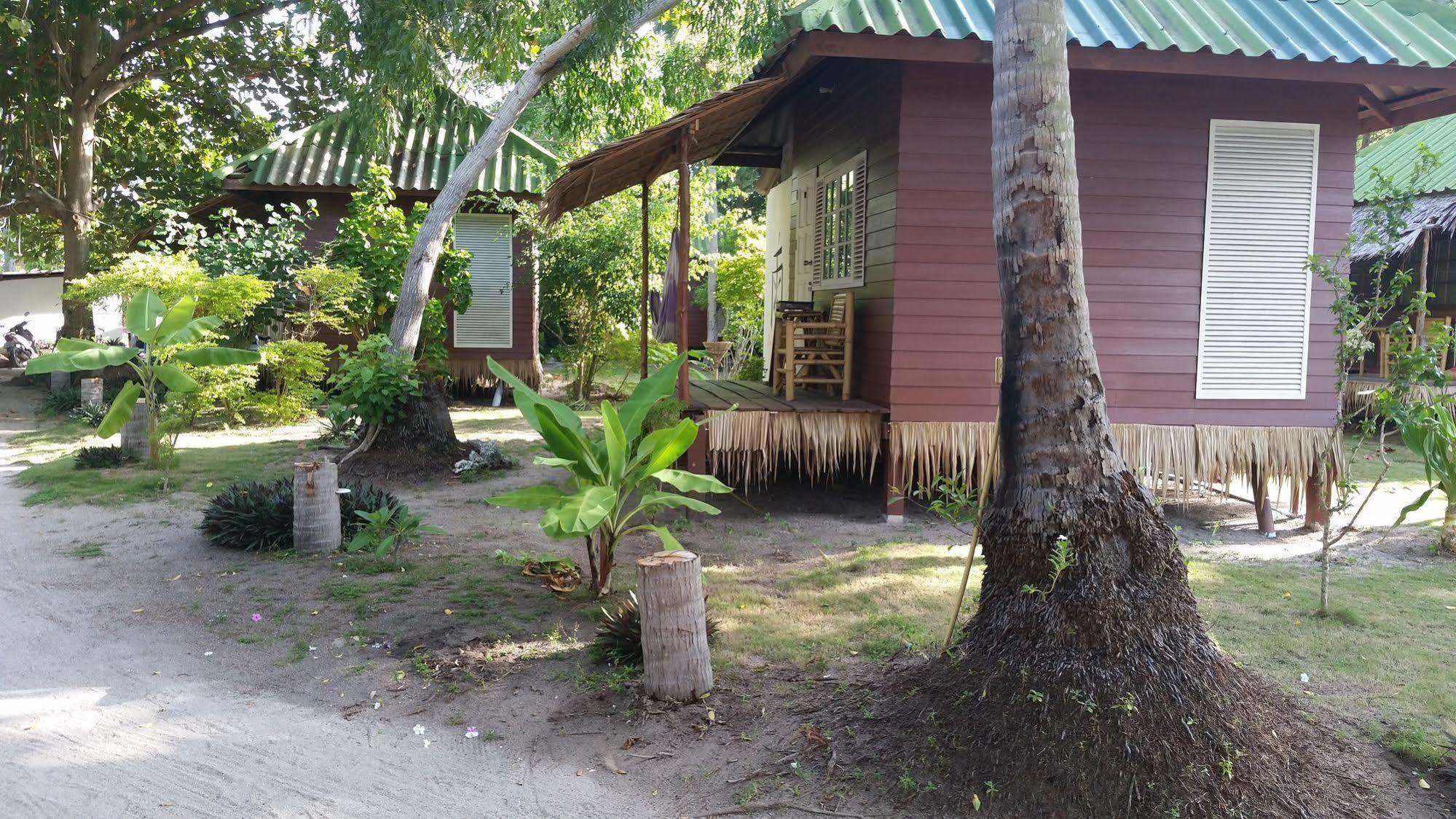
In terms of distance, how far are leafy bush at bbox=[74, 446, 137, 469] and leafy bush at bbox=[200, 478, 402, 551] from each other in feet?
10.6

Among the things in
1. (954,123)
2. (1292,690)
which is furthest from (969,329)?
(1292,690)

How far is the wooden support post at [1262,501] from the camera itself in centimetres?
813

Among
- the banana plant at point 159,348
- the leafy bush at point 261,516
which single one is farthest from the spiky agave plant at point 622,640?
the banana plant at point 159,348

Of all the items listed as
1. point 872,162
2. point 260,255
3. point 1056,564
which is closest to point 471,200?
point 260,255

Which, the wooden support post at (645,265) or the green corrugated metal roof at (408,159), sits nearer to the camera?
the wooden support post at (645,265)

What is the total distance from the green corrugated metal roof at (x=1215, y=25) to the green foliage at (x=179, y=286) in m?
6.82

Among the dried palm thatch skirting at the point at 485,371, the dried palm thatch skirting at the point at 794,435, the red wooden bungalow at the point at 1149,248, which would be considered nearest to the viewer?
the red wooden bungalow at the point at 1149,248

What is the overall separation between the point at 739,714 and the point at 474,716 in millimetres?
1139

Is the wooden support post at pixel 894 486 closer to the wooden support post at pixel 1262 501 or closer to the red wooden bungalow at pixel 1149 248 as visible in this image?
the red wooden bungalow at pixel 1149 248

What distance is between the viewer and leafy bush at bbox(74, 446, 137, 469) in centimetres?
967

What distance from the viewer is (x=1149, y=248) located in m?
8.03

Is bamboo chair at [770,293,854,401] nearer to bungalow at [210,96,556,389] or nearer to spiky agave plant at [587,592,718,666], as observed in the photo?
spiky agave plant at [587,592,718,666]

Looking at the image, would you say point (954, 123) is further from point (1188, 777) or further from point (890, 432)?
point (1188, 777)

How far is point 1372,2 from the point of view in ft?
26.9
